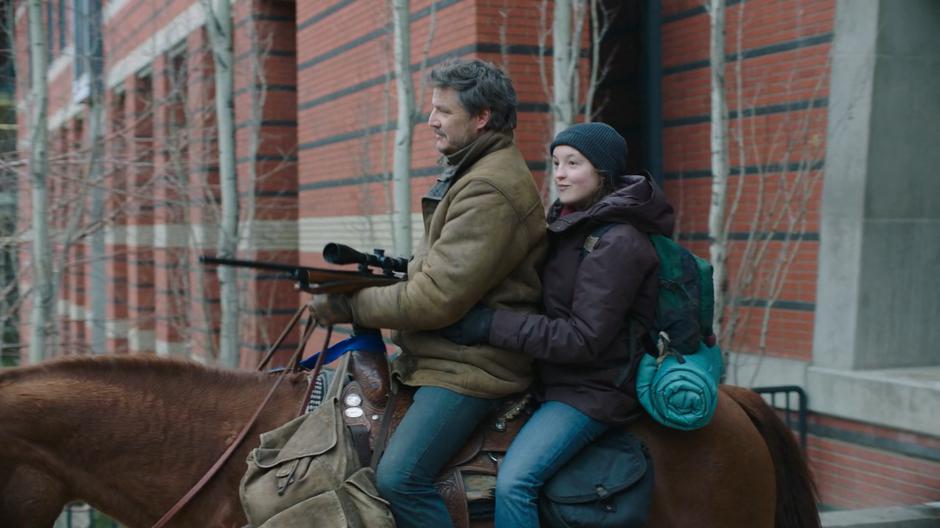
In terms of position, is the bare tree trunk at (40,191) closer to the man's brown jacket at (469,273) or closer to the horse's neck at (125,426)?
the horse's neck at (125,426)

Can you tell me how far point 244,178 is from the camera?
519 inches

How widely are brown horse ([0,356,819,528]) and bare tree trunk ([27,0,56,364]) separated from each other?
3.00 meters

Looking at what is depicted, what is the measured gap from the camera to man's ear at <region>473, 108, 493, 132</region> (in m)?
3.25

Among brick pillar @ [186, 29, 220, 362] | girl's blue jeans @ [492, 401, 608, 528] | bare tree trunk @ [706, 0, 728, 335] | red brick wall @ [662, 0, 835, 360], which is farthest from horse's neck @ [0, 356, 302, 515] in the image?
brick pillar @ [186, 29, 220, 362]

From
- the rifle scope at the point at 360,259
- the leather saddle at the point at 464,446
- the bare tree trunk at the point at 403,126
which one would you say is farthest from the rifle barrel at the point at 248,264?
the bare tree trunk at the point at 403,126

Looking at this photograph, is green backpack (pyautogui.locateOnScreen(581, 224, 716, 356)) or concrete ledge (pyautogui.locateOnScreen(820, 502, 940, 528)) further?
concrete ledge (pyautogui.locateOnScreen(820, 502, 940, 528))

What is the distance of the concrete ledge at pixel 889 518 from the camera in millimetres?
5520

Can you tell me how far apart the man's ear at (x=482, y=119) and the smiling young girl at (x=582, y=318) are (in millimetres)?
300

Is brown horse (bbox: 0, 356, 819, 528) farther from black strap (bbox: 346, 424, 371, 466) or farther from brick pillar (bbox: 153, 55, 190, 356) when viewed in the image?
brick pillar (bbox: 153, 55, 190, 356)

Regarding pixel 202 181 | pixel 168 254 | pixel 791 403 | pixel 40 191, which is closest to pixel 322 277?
pixel 40 191

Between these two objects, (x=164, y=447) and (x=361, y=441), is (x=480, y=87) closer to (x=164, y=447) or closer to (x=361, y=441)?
(x=361, y=441)

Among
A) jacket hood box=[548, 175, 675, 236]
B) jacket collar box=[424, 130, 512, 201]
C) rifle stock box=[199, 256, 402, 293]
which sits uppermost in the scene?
jacket collar box=[424, 130, 512, 201]

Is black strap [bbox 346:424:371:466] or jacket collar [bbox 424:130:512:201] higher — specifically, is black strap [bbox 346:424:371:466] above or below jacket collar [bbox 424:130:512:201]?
below

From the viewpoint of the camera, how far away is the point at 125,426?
3238 mm
